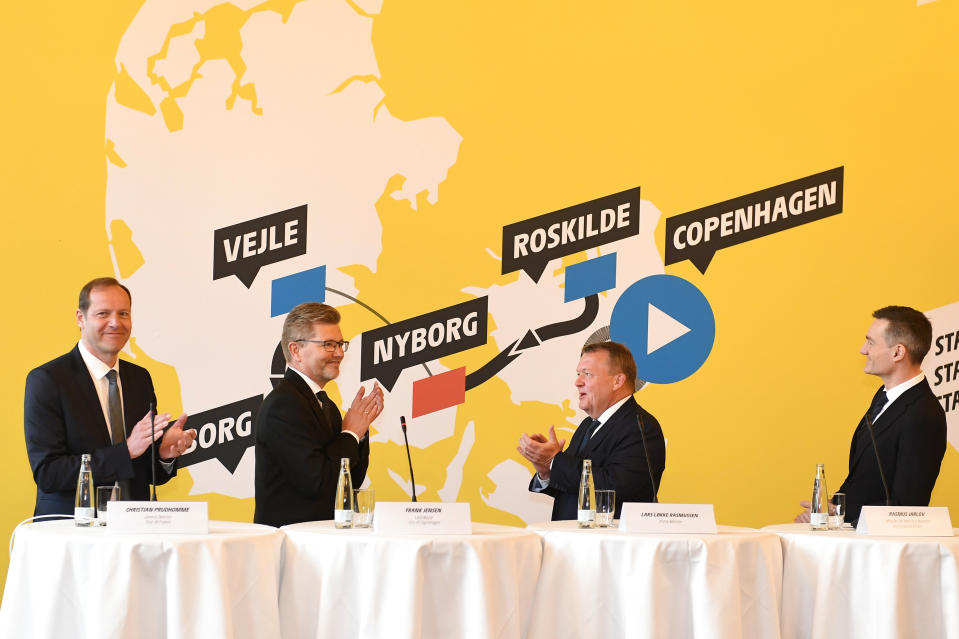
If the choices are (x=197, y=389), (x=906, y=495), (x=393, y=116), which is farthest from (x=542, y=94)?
(x=906, y=495)

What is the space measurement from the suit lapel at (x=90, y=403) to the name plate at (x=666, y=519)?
6.40 ft

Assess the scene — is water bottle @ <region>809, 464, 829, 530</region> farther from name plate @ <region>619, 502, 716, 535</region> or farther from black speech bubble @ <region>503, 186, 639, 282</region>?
black speech bubble @ <region>503, 186, 639, 282</region>

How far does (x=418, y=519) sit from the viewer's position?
9.49ft

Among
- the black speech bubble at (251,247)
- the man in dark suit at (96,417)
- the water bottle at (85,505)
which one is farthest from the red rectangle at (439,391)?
the water bottle at (85,505)

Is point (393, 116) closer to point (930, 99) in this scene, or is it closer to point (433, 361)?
point (433, 361)

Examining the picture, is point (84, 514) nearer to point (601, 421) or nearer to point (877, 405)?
point (601, 421)

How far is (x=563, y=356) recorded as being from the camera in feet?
16.6

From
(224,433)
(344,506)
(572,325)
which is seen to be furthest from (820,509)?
(224,433)

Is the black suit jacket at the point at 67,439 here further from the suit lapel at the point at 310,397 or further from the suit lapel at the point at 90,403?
the suit lapel at the point at 310,397

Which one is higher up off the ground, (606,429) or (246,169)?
(246,169)

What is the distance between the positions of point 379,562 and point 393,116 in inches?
116

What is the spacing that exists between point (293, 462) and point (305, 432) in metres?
0.11

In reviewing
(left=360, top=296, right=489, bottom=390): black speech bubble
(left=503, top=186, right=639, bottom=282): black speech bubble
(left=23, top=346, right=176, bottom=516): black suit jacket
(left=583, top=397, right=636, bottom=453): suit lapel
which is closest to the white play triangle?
(left=503, top=186, right=639, bottom=282): black speech bubble

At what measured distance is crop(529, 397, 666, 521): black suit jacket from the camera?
3689 mm
